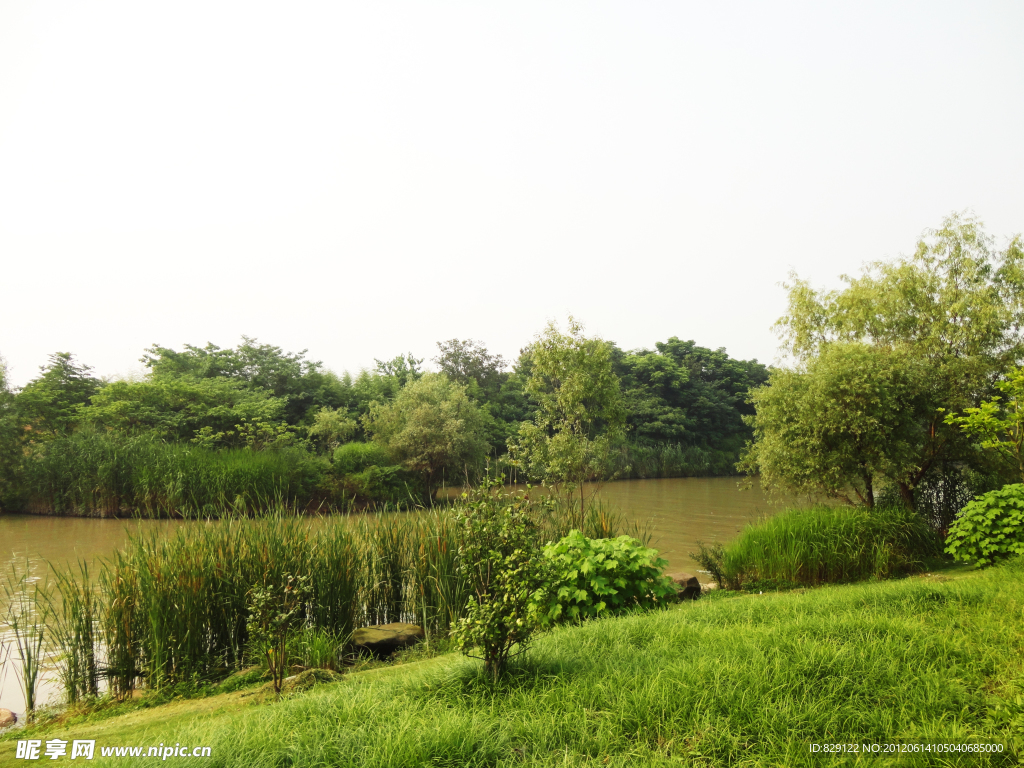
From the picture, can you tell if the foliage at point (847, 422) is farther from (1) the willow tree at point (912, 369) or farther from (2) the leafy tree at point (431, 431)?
(2) the leafy tree at point (431, 431)

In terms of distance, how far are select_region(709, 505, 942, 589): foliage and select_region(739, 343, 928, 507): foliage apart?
1.20m

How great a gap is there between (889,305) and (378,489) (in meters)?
16.0

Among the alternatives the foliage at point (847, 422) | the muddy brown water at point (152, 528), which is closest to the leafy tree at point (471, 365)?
the muddy brown water at point (152, 528)

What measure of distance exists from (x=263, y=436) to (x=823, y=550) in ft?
62.2

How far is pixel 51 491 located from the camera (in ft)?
53.8

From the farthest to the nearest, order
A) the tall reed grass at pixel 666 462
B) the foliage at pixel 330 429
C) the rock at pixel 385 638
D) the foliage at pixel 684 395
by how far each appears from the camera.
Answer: the foliage at pixel 684 395
the tall reed grass at pixel 666 462
the foliage at pixel 330 429
the rock at pixel 385 638

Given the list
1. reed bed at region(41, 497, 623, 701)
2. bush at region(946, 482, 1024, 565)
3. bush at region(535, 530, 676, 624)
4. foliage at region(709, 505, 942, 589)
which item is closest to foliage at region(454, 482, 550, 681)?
reed bed at region(41, 497, 623, 701)

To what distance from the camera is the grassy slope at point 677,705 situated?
2676 mm

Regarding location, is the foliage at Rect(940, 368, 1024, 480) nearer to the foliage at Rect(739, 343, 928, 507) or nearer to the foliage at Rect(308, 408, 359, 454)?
the foliage at Rect(739, 343, 928, 507)

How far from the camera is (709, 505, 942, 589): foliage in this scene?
7.72 m

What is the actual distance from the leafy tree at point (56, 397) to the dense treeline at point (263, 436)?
4cm

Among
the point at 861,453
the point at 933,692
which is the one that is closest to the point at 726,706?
the point at 933,692

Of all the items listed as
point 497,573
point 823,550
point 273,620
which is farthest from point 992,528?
point 273,620

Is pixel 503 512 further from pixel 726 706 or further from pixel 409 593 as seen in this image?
pixel 409 593
